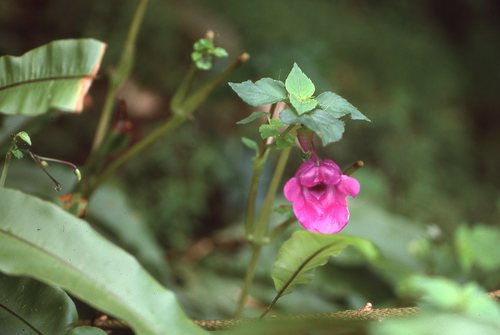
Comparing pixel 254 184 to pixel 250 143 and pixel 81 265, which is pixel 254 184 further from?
pixel 81 265

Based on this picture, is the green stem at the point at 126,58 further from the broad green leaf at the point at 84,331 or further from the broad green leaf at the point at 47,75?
the broad green leaf at the point at 84,331

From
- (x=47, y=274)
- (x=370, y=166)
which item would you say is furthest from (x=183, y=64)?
(x=47, y=274)

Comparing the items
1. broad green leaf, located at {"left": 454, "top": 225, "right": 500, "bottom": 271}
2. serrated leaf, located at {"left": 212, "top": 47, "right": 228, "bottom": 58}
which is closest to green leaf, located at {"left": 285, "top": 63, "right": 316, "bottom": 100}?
serrated leaf, located at {"left": 212, "top": 47, "right": 228, "bottom": 58}

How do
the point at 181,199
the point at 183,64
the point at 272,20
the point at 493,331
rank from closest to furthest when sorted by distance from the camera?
the point at 493,331, the point at 181,199, the point at 183,64, the point at 272,20

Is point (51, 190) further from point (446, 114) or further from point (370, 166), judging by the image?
point (446, 114)

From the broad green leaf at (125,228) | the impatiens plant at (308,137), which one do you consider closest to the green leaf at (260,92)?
the impatiens plant at (308,137)

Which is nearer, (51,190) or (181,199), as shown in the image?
(51,190)
